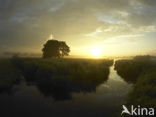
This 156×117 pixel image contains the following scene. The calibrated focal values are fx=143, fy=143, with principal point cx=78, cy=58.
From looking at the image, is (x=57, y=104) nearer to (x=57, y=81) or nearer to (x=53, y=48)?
(x=57, y=81)

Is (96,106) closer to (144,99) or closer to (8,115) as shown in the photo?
(144,99)

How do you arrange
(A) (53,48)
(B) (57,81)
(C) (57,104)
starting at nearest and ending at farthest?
(C) (57,104) → (B) (57,81) → (A) (53,48)

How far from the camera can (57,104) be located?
2261cm

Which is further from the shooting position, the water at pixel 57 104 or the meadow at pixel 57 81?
the meadow at pixel 57 81

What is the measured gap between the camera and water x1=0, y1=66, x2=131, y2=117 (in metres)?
19.0

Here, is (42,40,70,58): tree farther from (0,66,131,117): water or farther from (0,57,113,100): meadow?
(0,66,131,117): water

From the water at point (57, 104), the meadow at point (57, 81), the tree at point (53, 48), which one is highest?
the tree at point (53, 48)

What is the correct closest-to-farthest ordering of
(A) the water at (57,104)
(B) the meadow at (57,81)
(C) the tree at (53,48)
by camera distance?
(A) the water at (57,104), (B) the meadow at (57,81), (C) the tree at (53,48)

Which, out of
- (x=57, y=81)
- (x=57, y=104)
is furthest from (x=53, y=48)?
(x=57, y=104)

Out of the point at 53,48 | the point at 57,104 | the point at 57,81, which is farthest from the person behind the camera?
the point at 53,48

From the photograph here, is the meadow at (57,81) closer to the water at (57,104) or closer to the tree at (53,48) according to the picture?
the water at (57,104)

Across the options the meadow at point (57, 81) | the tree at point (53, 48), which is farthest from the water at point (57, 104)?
the tree at point (53, 48)

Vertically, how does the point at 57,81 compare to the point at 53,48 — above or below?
below

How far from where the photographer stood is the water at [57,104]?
1905 centimetres
